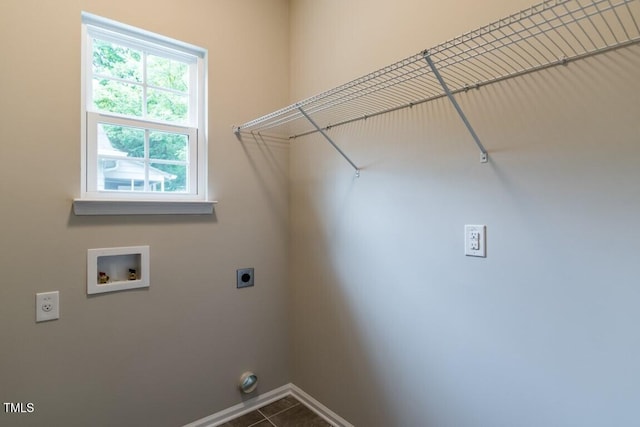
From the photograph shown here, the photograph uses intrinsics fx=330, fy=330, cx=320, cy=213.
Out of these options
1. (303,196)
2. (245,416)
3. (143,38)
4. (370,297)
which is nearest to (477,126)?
(370,297)

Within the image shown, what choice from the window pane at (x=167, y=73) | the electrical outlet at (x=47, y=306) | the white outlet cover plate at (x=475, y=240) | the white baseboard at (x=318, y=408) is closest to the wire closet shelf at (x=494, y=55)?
the white outlet cover plate at (x=475, y=240)

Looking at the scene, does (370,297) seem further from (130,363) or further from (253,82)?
(253,82)

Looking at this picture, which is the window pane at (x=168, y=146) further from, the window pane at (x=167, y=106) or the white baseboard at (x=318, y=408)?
the white baseboard at (x=318, y=408)

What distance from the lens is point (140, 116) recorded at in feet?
5.50

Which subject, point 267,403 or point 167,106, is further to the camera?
point 267,403

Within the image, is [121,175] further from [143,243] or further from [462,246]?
[462,246]

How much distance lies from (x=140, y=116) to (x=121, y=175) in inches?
12.5

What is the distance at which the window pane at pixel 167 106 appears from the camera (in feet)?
5.63

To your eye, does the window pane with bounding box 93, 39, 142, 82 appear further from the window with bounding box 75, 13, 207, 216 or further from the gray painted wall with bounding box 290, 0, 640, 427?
the gray painted wall with bounding box 290, 0, 640, 427

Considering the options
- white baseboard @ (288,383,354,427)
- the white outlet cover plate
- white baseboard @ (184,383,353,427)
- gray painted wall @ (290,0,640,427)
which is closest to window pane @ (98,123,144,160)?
gray painted wall @ (290,0,640,427)

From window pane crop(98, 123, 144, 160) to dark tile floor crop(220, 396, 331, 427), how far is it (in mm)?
1558

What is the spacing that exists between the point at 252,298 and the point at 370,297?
752mm

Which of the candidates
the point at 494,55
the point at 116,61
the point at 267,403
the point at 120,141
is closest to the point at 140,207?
the point at 120,141

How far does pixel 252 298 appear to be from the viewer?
2.01 metres
